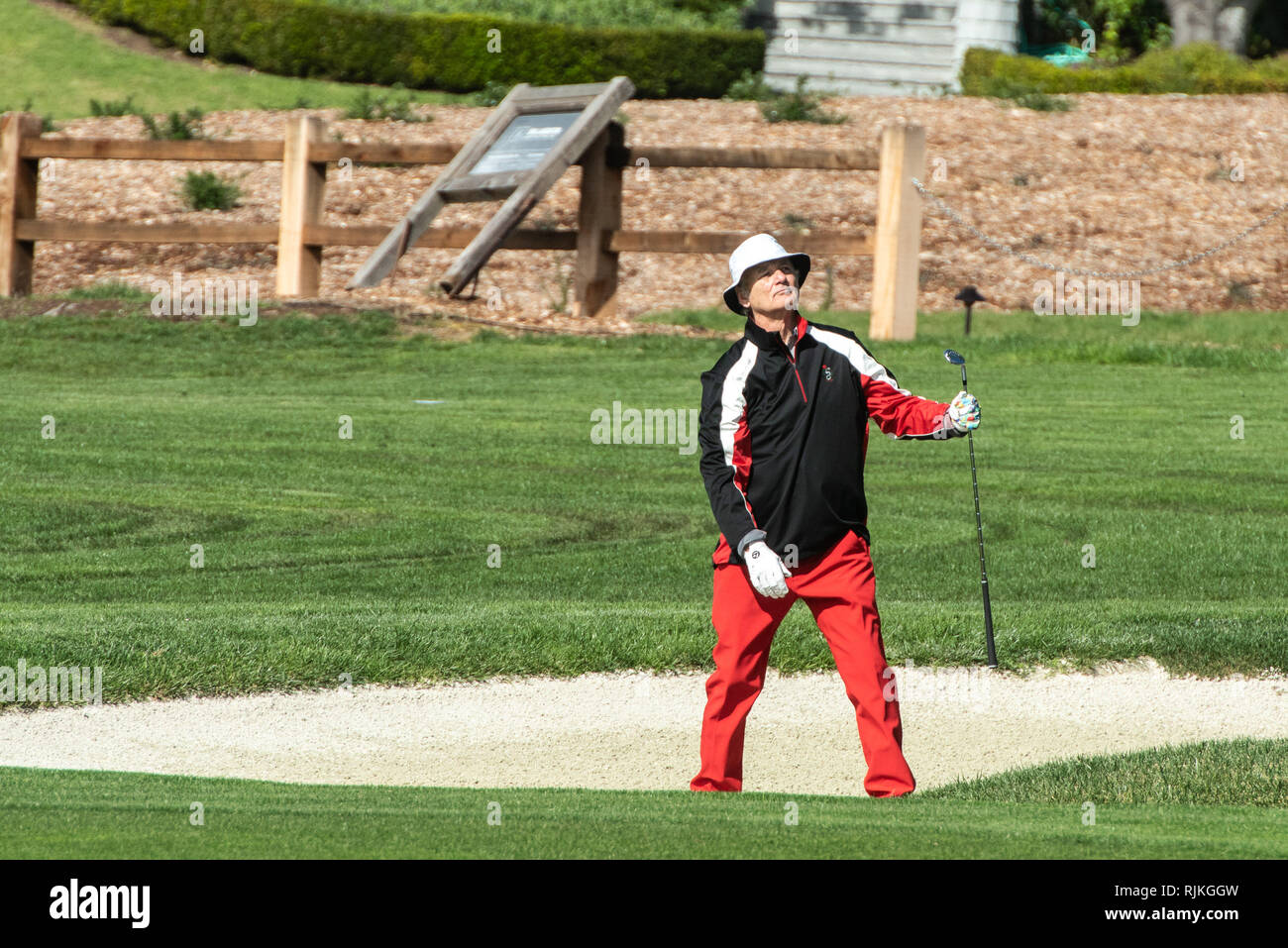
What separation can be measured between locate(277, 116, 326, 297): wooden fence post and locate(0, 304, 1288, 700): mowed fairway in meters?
0.98

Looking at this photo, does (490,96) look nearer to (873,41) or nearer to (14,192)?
(873,41)

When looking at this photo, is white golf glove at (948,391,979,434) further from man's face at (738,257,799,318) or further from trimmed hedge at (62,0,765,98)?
trimmed hedge at (62,0,765,98)

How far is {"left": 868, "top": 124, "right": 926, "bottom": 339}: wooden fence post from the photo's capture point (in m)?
16.8

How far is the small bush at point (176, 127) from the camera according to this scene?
926 inches

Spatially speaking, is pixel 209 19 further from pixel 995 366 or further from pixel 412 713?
pixel 412 713

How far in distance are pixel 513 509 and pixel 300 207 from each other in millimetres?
7321

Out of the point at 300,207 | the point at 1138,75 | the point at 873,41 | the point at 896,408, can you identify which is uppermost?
the point at 873,41

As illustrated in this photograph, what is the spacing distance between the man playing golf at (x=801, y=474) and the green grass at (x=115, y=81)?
24.8 metres

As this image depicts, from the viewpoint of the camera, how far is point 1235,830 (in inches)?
208

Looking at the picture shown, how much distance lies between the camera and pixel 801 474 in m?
5.72
